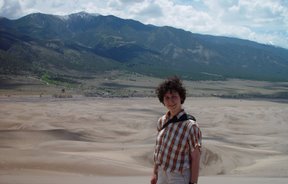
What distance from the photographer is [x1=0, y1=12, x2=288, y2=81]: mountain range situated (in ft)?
312

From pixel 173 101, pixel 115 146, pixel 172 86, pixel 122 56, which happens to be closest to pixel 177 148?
pixel 173 101

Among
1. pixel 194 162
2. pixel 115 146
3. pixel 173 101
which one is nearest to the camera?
pixel 194 162

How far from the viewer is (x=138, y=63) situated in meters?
134

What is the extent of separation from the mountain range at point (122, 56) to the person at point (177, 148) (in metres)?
67.6

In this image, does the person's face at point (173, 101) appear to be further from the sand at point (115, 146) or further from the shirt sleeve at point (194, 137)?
the sand at point (115, 146)

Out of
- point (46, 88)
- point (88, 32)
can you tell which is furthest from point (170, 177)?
point (88, 32)

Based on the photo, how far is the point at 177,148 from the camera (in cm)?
430

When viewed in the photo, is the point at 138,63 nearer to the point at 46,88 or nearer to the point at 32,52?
the point at 32,52

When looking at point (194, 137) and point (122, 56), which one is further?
point (122, 56)

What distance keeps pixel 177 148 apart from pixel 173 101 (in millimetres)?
512

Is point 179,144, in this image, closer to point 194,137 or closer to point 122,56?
point 194,137

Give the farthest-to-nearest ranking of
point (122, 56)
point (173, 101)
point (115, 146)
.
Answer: point (122, 56) < point (115, 146) < point (173, 101)

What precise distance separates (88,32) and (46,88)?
141 meters

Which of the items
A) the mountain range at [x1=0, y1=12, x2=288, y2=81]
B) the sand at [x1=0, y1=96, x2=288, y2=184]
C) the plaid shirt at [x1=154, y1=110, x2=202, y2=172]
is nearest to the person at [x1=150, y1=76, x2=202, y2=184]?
the plaid shirt at [x1=154, y1=110, x2=202, y2=172]
